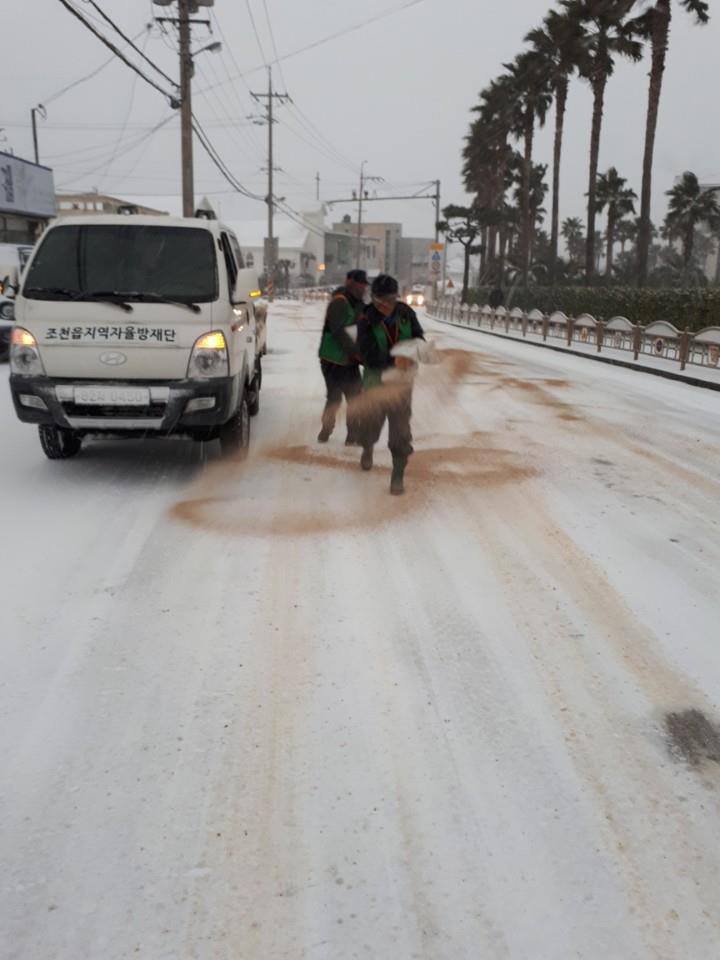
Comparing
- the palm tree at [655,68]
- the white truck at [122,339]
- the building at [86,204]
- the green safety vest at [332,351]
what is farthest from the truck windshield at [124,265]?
the building at [86,204]

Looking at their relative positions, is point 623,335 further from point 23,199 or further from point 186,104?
point 23,199

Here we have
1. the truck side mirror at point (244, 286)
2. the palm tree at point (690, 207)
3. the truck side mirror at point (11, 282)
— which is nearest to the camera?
the truck side mirror at point (244, 286)

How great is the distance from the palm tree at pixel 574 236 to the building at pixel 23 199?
91.3 meters

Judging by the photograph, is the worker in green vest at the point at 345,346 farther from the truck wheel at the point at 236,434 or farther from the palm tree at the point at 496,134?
the palm tree at the point at 496,134

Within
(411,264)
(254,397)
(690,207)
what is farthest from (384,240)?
(254,397)

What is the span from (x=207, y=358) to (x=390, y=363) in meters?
1.43

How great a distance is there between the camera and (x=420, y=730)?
120 inches

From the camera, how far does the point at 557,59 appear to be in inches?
1633

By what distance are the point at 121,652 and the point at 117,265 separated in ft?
13.0

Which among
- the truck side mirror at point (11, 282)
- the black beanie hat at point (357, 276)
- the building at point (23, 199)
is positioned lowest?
the truck side mirror at point (11, 282)

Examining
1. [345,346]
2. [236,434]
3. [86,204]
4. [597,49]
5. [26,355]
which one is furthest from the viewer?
[86,204]

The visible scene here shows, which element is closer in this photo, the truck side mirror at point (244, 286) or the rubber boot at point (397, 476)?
the rubber boot at point (397, 476)

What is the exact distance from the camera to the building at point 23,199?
37347 millimetres

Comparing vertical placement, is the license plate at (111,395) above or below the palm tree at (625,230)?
below
